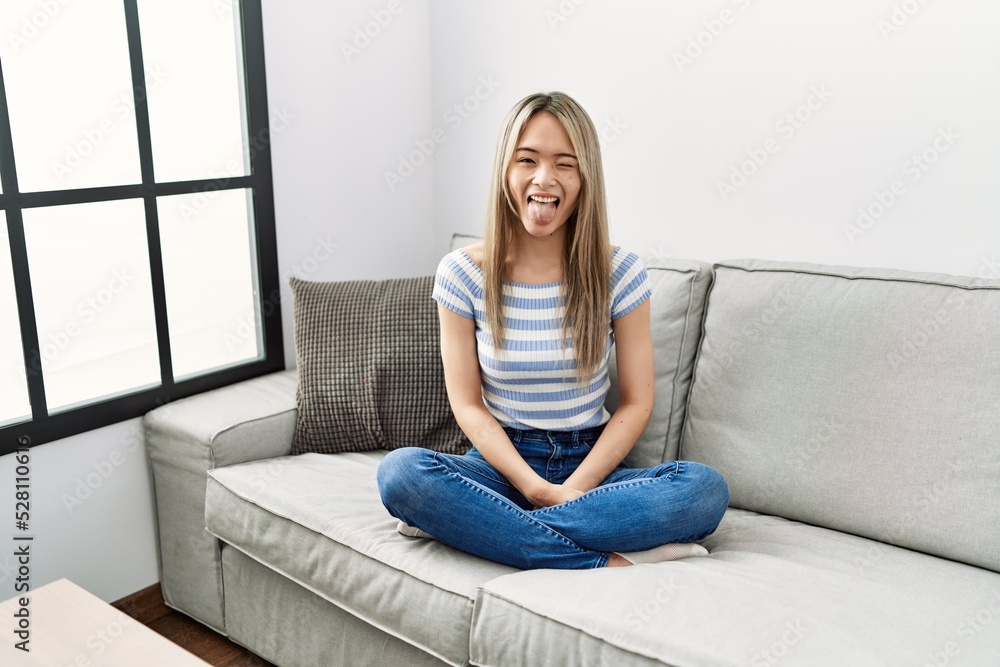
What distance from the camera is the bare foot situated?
144 cm

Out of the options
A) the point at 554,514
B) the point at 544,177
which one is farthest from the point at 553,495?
the point at 544,177

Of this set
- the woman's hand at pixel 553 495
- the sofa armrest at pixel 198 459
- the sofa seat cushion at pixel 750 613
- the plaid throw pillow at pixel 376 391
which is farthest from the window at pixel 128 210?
the sofa seat cushion at pixel 750 613

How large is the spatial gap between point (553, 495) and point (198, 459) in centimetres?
82

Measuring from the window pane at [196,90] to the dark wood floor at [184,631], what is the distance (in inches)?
39.8

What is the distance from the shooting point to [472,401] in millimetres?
1696

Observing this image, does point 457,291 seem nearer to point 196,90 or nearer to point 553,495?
point 553,495

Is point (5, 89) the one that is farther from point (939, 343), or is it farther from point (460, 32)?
point (939, 343)

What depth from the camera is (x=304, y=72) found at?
226 centimetres

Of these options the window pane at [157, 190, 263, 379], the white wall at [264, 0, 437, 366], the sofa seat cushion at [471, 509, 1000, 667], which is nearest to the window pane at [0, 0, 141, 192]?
the window pane at [157, 190, 263, 379]

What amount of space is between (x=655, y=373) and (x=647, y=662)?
760mm

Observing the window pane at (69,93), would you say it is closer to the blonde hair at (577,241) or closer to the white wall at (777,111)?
the blonde hair at (577,241)

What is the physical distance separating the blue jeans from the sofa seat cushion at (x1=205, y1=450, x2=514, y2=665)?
0.19ft

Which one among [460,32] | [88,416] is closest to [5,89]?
[88,416]

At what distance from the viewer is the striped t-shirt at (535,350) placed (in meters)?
1.64
